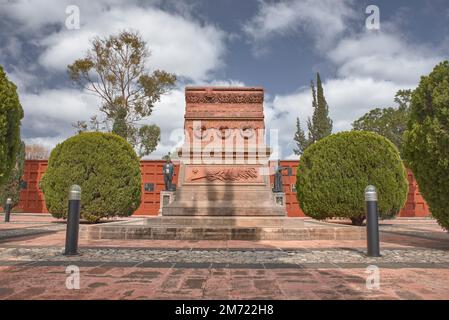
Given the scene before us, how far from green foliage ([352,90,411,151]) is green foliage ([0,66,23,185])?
36376 mm

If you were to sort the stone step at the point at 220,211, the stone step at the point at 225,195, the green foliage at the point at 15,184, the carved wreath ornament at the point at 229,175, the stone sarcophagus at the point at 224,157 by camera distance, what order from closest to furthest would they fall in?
1. the stone step at the point at 220,211
2. the stone sarcophagus at the point at 224,157
3. the stone step at the point at 225,195
4. the carved wreath ornament at the point at 229,175
5. the green foliage at the point at 15,184

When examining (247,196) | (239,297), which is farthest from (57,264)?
(247,196)

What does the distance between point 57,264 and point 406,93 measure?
4338 cm

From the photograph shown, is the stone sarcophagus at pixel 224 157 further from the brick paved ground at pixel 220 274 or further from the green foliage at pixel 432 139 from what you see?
the green foliage at pixel 432 139

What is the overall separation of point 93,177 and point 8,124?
547 cm

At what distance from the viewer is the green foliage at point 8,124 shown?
586cm

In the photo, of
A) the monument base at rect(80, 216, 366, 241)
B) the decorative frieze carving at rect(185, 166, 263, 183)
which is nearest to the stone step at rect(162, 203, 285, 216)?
the decorative frieze carving at rect(185, 166, 263, 183)

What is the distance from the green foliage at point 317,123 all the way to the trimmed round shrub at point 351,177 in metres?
24.9

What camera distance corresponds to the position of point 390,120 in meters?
36.3

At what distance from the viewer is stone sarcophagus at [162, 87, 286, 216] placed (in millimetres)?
8328

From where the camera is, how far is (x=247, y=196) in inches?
337

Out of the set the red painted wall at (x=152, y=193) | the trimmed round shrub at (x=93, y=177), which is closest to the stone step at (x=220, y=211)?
the trimmed round shrub at (x=93, y=177)

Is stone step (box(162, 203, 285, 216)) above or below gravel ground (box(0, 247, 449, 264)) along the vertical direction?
above

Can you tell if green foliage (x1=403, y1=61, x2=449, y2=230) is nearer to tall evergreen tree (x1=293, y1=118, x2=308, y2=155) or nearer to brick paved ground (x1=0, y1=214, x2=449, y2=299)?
brick paved ground (x1=0, y1=214, x2=449, y2=299)
